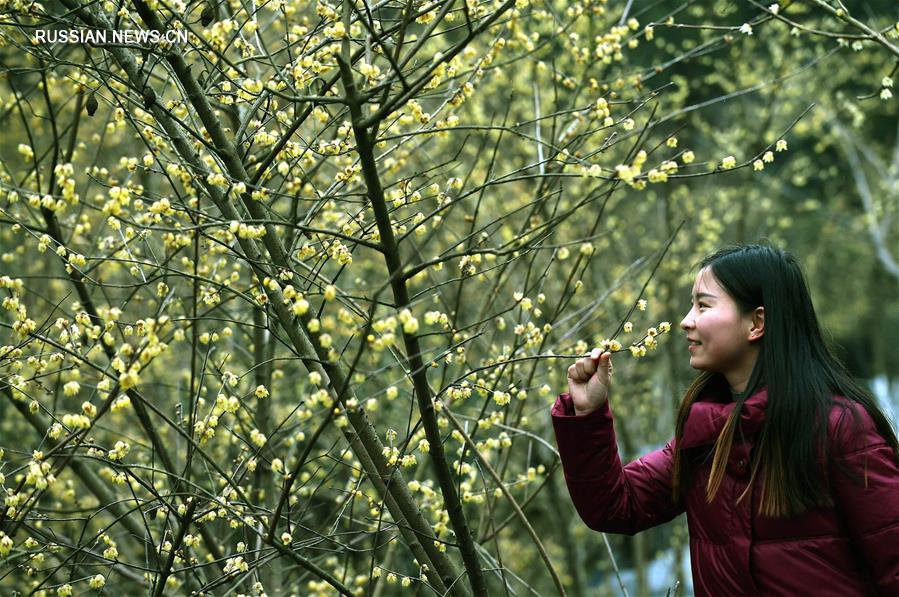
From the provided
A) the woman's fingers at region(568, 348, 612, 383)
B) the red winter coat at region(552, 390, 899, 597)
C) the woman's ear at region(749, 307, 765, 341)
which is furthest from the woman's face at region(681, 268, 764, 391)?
the woman's fingers at region(568, 348, 612, 383)

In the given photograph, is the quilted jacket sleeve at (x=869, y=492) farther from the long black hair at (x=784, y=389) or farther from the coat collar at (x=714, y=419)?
the coat collar at (x=714, y=419)

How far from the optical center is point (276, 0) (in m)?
2.76

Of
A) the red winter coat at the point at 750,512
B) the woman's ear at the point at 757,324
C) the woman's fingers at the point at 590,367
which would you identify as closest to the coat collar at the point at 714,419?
the red winter coat at the point at 750,512

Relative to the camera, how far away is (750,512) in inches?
88.8

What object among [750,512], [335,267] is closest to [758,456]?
[750,512]

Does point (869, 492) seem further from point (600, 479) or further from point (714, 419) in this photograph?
point (600, 479)

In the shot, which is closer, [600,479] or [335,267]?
[600,479]

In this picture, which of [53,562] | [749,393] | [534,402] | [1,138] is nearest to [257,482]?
[53,562]

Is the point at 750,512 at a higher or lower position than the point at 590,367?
lower

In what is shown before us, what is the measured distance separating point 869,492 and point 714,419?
0.40m

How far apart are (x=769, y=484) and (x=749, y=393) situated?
0.81 feet

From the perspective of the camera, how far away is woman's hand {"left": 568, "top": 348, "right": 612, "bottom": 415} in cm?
243

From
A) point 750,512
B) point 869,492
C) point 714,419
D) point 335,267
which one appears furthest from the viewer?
point 335,267

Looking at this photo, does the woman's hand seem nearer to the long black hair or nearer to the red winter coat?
the red winter coat
